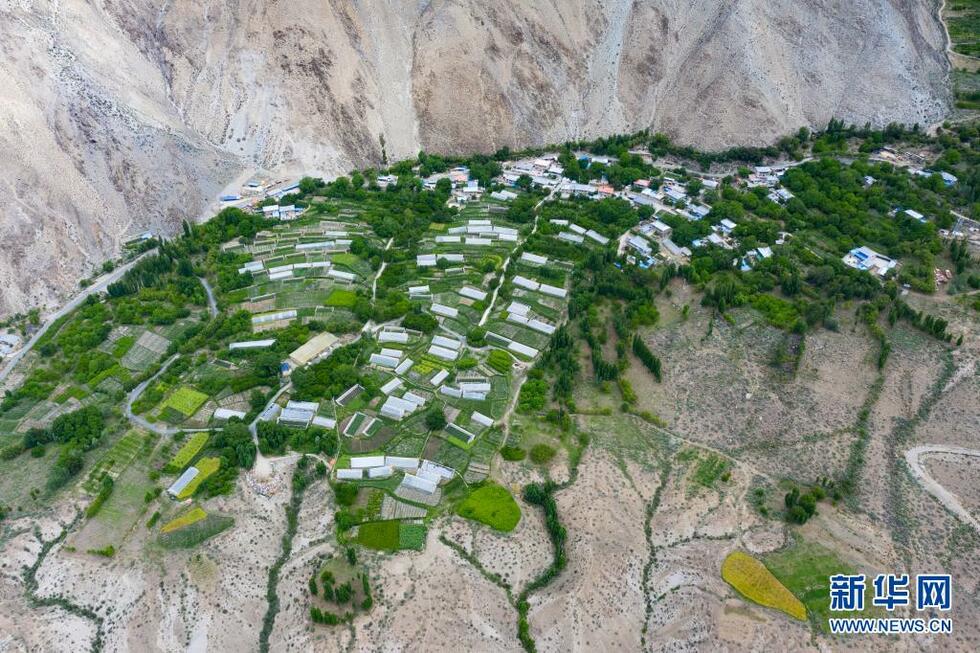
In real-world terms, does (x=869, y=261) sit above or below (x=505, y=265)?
below

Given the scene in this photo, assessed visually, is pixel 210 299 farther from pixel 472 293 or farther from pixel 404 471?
pixel 404 471

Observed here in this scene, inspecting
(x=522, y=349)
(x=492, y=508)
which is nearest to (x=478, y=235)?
(x=522, y=349)

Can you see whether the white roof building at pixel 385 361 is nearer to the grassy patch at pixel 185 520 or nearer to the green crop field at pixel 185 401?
the green crop field at pixel 185 401

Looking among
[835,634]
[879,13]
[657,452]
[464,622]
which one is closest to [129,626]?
[464,622]

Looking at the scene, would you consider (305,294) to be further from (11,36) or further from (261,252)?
(11,36)

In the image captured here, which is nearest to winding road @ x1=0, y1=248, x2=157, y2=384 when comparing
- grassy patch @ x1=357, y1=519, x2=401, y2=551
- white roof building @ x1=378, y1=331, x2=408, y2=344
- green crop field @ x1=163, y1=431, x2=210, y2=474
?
green crop field @ x1=163, y1=431, x2=210, y2=474

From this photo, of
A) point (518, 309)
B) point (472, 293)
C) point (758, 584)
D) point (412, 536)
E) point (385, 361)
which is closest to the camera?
point (758, 584)

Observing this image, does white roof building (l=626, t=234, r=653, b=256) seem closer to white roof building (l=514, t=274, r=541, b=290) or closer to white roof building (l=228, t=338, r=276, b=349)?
white roof building (l=514, t=274, r=541, b=290)
